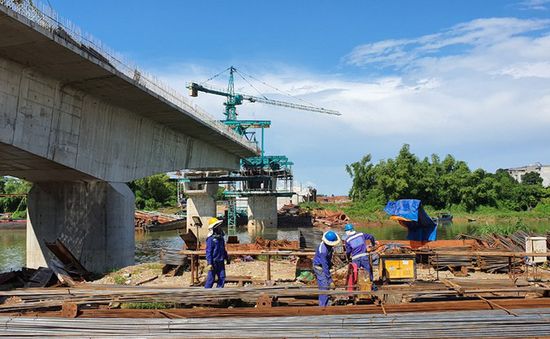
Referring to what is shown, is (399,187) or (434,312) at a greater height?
(399,187)

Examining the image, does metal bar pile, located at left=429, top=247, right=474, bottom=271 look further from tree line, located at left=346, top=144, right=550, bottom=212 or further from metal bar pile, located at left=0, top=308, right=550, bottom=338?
tree line, located at left=346, top=144, right=550, bottom=212

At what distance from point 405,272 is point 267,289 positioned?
12.7 feet

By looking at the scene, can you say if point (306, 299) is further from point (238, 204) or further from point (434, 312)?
point (238, 204)

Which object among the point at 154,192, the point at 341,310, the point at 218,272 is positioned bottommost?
the point at 341,310

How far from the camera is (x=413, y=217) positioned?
14047 mm

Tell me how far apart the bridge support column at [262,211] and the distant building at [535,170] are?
10153 centimetres

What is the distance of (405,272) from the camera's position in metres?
10.2

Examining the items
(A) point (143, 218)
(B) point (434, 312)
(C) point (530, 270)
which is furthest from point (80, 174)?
(A) point (143, 218)

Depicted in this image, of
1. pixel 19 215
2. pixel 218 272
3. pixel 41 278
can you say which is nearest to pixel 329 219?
pixel 19 215

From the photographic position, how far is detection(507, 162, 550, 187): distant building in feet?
437

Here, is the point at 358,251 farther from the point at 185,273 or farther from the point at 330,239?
the point at 185,273

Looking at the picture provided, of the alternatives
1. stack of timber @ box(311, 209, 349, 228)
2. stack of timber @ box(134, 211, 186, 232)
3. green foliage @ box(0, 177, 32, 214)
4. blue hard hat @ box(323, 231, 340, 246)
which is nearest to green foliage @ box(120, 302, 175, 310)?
blue hard hat @ box(323, 231, 340, 246)

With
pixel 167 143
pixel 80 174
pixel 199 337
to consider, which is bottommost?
pixel 199 337

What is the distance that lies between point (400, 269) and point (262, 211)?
46548mm
